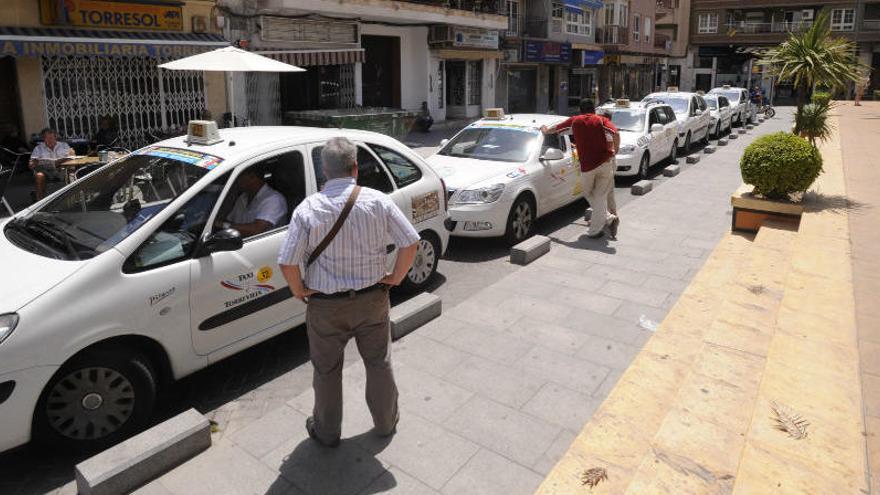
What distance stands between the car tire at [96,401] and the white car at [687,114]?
1455 cm

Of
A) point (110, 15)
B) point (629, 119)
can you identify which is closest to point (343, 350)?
point (629, 119)

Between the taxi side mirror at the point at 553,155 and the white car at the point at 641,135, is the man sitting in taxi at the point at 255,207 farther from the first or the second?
the white car at the point at 641,135

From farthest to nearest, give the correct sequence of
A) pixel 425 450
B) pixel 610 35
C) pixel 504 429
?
pixel 610 35
pixel 504 429
pixel 425 450

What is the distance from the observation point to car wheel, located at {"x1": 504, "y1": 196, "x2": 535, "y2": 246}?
26.1 feet

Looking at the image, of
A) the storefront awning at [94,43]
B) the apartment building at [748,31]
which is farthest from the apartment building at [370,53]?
the apartment building at [748,31]

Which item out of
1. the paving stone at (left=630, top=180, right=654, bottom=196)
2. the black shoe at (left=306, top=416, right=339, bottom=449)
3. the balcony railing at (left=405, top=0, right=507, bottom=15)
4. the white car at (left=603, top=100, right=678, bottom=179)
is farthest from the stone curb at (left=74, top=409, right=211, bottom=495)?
the balcony railing at (left=405, top=0, right=507, bottom=15)

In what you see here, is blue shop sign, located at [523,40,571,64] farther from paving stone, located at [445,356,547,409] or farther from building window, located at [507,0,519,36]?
paving stone, located at [445,356,547,409]

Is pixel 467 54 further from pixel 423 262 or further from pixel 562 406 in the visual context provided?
pixel 562 406

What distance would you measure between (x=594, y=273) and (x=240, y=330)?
Answer: 13.1 feet

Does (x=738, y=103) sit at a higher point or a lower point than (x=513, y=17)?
lower

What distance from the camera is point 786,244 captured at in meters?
6.97

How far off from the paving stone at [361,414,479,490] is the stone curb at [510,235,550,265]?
3.59 m

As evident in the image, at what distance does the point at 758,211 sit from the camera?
797cm

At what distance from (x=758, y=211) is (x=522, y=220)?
2878 millimetres
